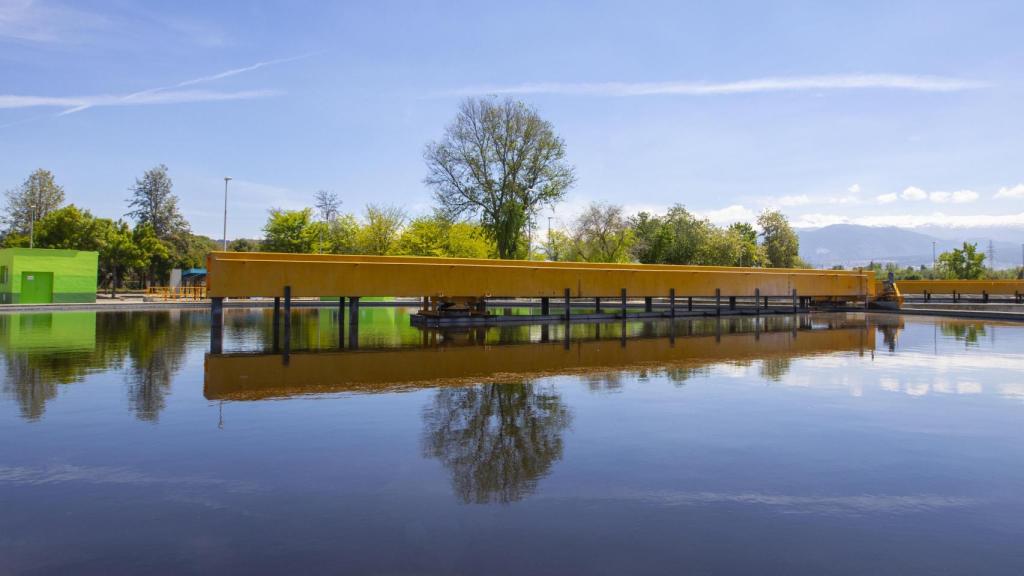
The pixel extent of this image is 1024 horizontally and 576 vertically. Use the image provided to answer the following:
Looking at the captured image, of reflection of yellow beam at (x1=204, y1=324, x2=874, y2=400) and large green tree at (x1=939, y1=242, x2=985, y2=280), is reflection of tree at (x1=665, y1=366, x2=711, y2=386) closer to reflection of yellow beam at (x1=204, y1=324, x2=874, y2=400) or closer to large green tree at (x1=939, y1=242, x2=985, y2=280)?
reflection of yellow beam at (x1=204, y1=324, x2=874, y2=400)

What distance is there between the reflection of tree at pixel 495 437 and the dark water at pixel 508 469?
0.04m

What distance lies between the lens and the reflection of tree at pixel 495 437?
18.8 ft

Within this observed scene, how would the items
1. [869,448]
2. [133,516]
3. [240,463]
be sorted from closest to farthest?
[133,516]
[240,463]
[869,448]

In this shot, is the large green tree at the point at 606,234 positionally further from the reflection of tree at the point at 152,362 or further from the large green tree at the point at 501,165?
the reflection of tree at the point at 152,362

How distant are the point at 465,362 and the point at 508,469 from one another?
779 cm

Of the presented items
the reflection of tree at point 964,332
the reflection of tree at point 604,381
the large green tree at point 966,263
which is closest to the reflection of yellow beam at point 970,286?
the large green tree at point 966,263

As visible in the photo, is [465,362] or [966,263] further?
[966,263]

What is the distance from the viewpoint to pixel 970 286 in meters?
50.8

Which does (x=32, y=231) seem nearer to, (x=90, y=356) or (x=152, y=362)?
(x=90, y=356)

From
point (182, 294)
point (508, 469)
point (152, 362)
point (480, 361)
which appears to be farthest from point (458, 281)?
point (182, 294)

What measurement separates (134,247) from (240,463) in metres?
59.9

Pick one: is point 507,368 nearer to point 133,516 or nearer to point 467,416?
point 467,416

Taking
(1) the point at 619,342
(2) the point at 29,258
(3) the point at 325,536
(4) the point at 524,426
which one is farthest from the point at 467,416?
→ (2) the point at 29,258

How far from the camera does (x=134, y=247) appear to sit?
57.7 metres
